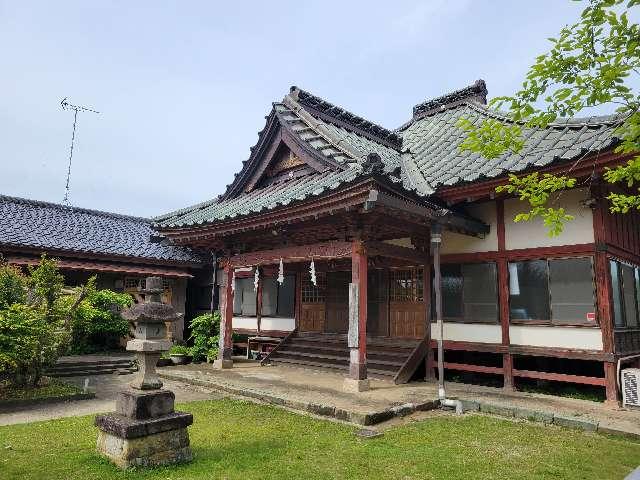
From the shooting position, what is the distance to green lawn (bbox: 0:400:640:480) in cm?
546

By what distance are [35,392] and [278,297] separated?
880 centimetres

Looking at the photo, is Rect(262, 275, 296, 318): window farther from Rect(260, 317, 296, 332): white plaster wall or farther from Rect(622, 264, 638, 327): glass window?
Rect(622, 264, 638, 327): glass window

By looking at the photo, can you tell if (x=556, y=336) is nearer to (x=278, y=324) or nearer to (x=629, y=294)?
(x=629, y=294)

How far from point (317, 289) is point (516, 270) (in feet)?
23.5

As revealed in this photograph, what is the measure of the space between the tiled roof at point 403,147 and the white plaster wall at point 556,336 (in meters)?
3.66

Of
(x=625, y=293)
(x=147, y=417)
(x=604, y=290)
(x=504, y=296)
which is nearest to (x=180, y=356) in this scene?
(x=147, y=417)

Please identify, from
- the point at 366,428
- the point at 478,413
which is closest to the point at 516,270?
the point at 478,413

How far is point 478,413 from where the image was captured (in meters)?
8.78

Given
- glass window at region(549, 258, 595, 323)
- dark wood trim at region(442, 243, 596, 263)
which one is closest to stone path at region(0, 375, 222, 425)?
dark wood trim at region(442, 243, 596, 263)

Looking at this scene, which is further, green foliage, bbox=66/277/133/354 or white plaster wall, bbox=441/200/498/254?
green foliage, bbox=66/277/133/354

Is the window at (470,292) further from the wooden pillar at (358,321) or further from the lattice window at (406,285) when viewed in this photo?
the wooden pillar at (358,321)

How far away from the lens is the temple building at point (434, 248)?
379 inches

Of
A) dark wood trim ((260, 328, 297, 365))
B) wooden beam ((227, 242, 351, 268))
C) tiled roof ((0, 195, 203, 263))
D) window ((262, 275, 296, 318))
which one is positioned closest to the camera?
wooden beam ((227, 242, 351, 268))

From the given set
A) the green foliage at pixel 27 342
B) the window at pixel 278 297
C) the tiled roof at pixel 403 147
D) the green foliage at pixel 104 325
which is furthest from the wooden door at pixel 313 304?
the green foliage at pixel 27 342
